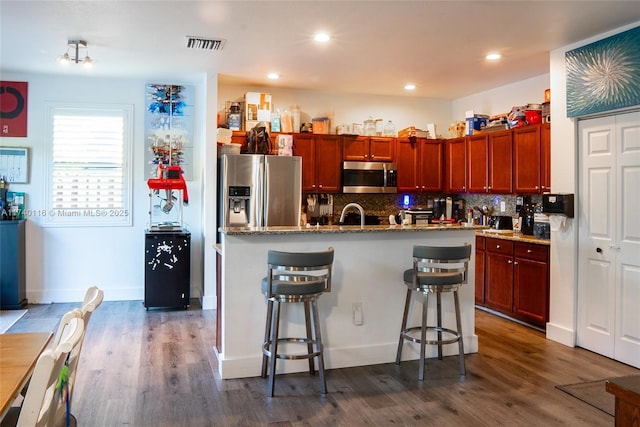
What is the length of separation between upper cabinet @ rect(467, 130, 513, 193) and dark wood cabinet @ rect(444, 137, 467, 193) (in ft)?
0.40

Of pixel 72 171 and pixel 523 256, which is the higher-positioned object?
pixel 72 171

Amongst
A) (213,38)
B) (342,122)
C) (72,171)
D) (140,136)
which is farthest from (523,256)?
(72,171)

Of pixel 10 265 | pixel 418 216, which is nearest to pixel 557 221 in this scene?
pixel 418 216

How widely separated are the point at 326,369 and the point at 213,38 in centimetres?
301

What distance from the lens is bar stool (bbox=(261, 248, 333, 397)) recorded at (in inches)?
123

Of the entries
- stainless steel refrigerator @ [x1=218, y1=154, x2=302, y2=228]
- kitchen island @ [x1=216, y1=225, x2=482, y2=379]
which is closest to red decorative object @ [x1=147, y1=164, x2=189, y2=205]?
stainless steel refrigerator @ [x1=218, y1=154, x2=302, y2=228]

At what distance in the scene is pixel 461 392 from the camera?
329cm

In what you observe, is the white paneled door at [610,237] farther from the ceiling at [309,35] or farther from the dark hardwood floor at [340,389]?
the ceiling at [309,35]

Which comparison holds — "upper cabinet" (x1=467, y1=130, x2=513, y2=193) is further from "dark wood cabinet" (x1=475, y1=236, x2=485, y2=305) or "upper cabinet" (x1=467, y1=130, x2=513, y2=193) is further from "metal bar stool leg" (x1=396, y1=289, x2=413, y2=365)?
"metal bar stool leg" (x1=396, y1=289, x2=413, y2=365)

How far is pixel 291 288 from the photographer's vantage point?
315 cm

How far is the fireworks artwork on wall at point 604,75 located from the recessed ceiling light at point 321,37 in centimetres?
220

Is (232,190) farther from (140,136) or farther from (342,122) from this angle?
(342,122)

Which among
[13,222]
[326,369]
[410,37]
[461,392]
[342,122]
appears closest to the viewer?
[461,392]

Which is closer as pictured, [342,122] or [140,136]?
[140,136]
